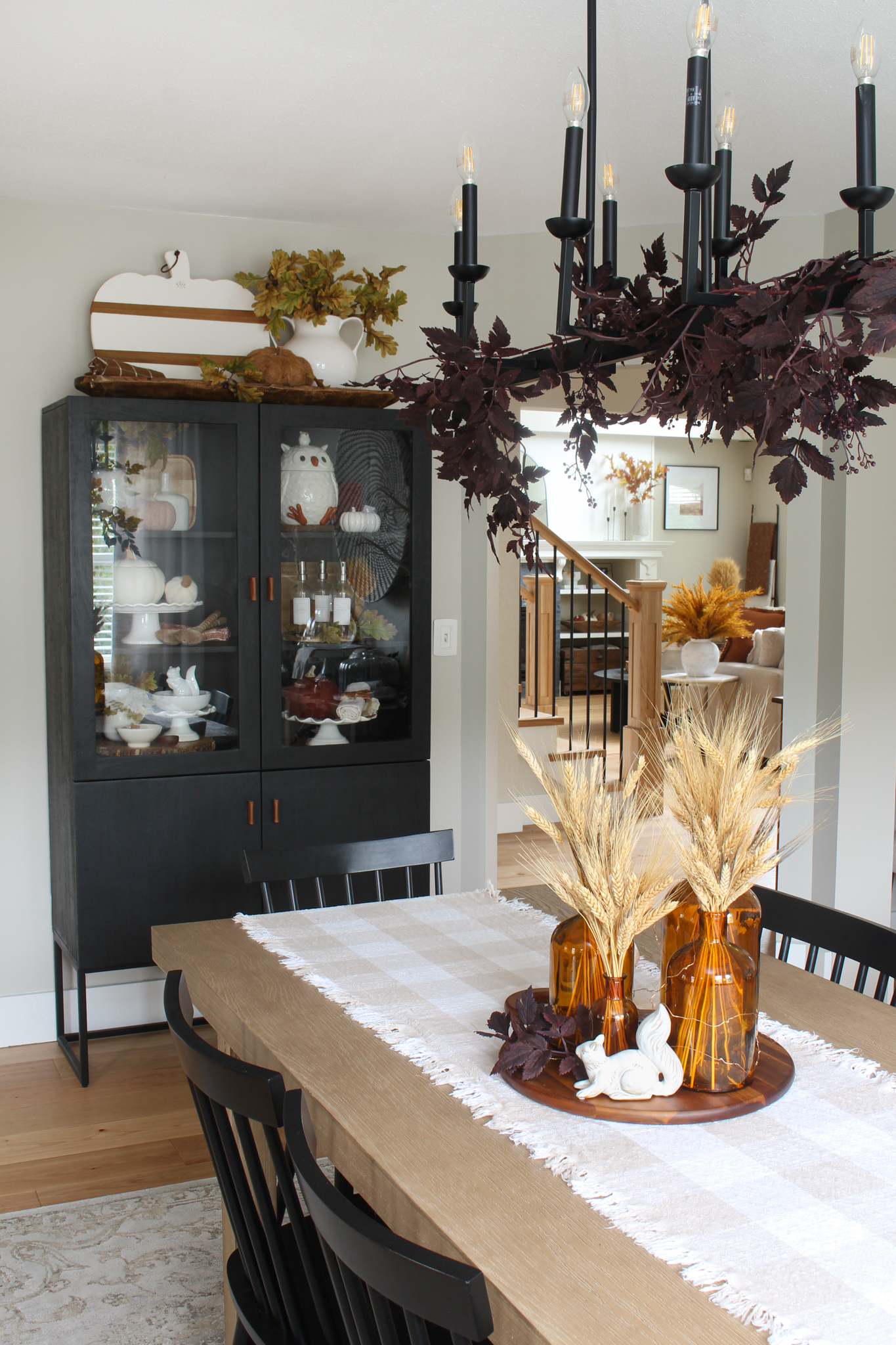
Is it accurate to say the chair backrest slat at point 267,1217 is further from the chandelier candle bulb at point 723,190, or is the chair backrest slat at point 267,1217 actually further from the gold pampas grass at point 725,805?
the chandelier candle bulb at point 723,190

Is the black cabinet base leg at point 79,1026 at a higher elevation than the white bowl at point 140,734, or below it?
below

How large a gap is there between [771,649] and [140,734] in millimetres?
5949

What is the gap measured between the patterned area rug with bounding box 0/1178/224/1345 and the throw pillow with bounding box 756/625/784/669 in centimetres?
636

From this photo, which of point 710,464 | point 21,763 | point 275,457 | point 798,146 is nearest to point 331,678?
point 275,457

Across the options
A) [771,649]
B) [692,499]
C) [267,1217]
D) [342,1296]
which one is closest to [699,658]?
[771,649]

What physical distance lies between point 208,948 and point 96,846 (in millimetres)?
1294

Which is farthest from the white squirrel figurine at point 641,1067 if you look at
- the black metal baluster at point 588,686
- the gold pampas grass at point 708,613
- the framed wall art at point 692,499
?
the framed wall art at point 692,499

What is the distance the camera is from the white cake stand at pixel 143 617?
3.17 metres

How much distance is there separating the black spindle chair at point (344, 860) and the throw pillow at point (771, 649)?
6.16 metres

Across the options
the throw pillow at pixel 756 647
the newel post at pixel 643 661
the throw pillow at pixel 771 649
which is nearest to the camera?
the newel post at pixel 643 661

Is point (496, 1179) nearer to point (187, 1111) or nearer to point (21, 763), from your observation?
point (187, 1111)

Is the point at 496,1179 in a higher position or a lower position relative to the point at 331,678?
lower

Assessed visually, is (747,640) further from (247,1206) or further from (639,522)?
(247,1206)

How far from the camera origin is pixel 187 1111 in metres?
2.97
